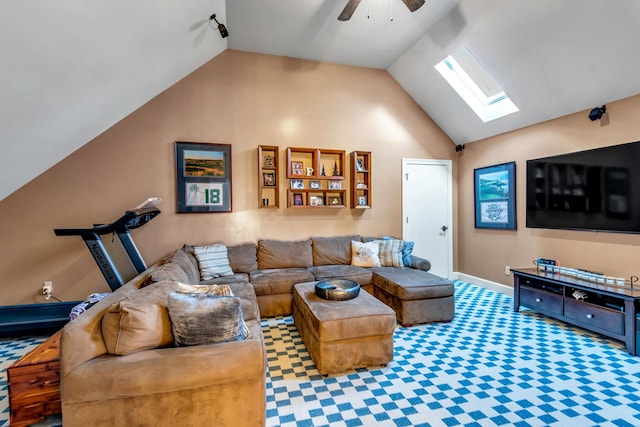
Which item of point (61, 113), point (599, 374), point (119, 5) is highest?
point (119, 5)

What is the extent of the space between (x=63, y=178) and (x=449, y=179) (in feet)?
18.8

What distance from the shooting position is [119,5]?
2154mm

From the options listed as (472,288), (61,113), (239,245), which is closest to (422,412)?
(239,245)

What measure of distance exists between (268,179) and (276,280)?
1.51m

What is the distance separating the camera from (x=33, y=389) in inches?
70.3

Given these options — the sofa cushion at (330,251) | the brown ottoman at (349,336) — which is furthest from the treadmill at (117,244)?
the sofa cushion at (330,251)

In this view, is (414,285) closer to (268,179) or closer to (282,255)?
(282,255)

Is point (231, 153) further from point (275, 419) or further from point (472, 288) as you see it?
point (472, 288)

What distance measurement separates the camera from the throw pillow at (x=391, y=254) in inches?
165

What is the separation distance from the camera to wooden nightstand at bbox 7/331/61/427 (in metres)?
1.75

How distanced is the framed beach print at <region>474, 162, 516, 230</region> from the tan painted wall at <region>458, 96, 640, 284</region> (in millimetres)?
85

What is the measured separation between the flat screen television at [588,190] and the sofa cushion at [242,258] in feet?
12.4

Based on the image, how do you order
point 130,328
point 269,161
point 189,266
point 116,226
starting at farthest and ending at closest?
point 269,161 < point 189,266 < point 116,226 < point 130,328

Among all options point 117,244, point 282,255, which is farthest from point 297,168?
point 117,244
